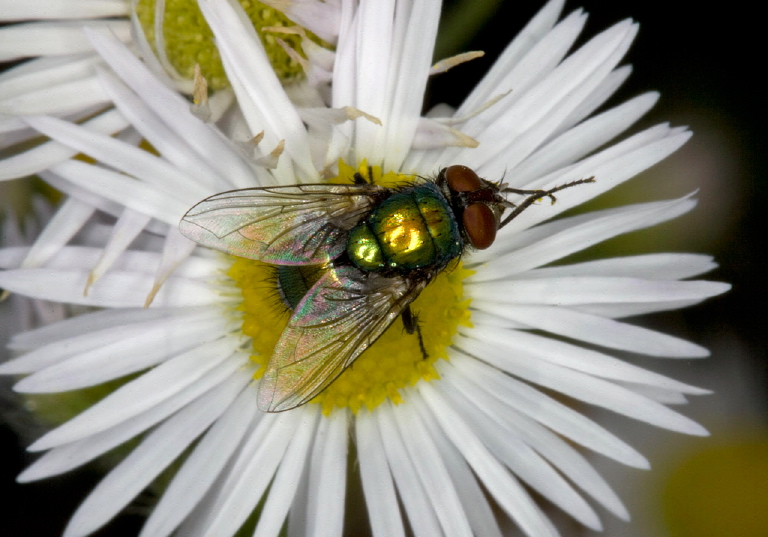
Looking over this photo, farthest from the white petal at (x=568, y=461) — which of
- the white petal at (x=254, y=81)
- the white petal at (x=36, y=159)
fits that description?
the white petal at (x=36, y=159)

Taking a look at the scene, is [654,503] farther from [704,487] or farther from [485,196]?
[485,196]

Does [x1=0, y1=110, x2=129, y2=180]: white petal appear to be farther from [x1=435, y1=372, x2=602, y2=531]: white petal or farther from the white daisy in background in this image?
[x1=435, y1=372, x2=602, y2=531]: white petal

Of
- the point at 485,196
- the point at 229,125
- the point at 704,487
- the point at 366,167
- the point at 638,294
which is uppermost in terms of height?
the point at 229,125

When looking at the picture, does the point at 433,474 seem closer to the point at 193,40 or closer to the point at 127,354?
the point at 127,354

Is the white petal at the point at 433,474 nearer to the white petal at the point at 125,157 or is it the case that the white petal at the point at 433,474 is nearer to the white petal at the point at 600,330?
the white petal at the point at 600,330

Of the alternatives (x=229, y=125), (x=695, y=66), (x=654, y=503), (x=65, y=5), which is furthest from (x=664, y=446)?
(x=65, y=5)
